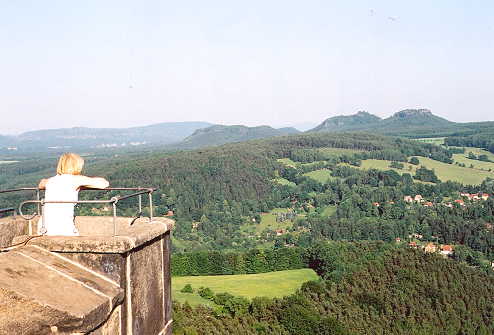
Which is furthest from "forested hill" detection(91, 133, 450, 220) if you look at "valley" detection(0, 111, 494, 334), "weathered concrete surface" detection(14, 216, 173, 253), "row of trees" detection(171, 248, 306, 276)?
"weathered concrete surface" detection(14, 216, 173, 253)

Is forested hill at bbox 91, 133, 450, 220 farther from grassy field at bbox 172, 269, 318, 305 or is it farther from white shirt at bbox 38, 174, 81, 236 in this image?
white shirt at bbox 38, 174, 81, 236

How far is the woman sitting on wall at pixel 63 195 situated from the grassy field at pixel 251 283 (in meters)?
61.8

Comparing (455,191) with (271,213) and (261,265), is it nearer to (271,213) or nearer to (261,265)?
(271,213)

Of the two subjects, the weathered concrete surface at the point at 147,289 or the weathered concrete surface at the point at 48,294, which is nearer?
the weathered concrete surface at the point at 48,294

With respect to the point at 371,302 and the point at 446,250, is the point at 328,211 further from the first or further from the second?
the point at 371,302

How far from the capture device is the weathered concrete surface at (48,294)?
14.2 feet

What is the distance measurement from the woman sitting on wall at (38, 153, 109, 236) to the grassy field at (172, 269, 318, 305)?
6178 cm

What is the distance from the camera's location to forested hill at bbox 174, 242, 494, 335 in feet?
172

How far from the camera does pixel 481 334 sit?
212 feet

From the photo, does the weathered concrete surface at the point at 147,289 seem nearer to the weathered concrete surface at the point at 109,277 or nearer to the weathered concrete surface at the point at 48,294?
the weathered concrete surface at the point at 109,277

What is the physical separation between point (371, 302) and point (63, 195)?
Result: 69.4m

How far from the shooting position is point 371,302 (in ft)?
230

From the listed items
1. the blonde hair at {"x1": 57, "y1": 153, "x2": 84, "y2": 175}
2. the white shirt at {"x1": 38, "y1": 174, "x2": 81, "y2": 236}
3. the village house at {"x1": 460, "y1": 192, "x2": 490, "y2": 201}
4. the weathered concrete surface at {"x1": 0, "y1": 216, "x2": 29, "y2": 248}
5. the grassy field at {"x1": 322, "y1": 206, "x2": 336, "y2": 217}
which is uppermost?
the blonde hair at {"x1": 57, "y1": 153, "x2": 84, "y2": 175}

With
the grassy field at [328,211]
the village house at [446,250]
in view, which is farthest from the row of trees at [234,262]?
the grassy field at [328,211]
